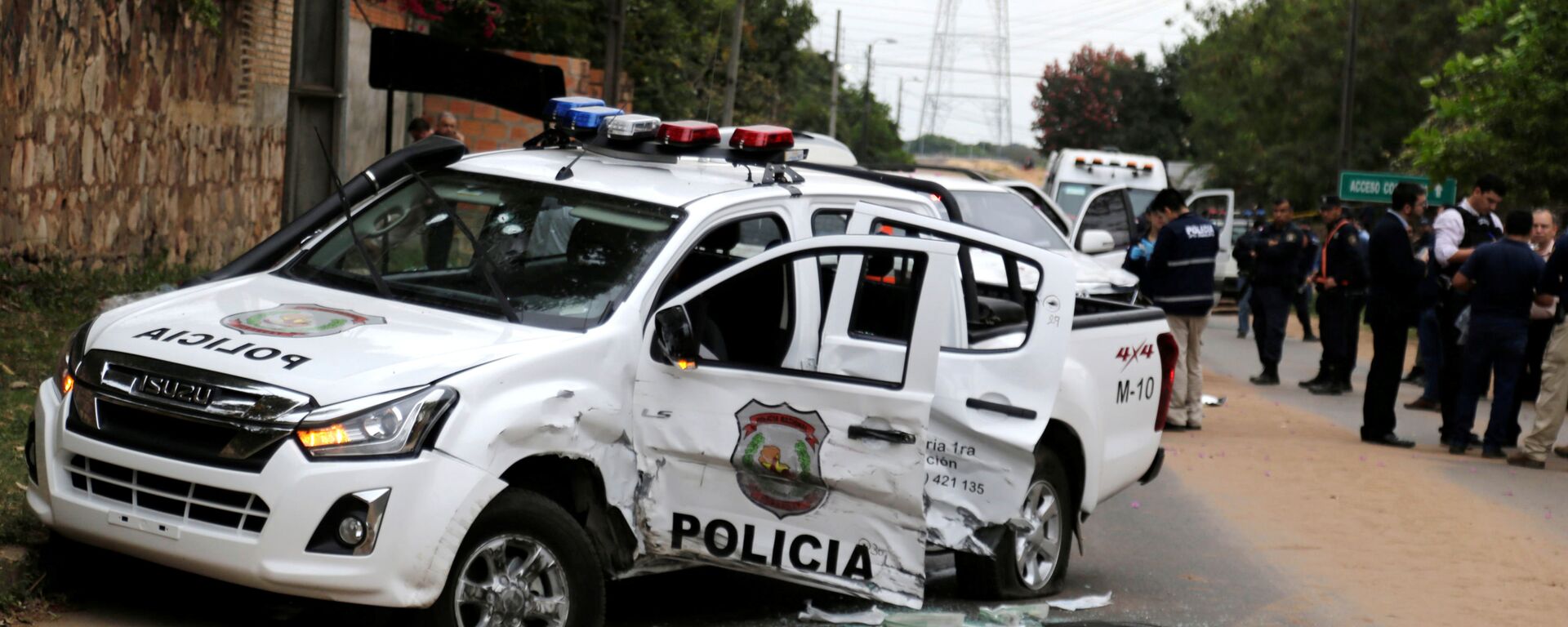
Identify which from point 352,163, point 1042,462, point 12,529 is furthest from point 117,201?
point 1042,462

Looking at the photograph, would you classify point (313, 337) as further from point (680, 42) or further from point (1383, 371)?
point (680, 42)

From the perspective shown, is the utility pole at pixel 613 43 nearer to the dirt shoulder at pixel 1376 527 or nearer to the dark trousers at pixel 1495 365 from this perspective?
the dirt shoulder at pixel 1376 527

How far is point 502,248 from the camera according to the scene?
6.22m

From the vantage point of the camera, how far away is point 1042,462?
7.29 metres

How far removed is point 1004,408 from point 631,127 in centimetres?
181

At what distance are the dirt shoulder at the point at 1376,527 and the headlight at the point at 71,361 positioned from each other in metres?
5.28

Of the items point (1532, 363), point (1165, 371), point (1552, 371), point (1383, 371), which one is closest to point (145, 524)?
point (1165, 371)

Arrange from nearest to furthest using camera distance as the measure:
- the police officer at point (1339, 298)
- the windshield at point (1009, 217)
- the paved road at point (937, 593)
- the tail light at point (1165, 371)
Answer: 1. the paved road at point (937, 593)
2. the tail light at point (1165, 371)
3. the windshield at point (1009, 217)
4. the police officer at point (1339, 298)

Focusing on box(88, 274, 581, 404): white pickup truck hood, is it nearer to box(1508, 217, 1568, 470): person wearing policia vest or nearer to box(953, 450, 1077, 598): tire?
box(953, 450, 1077, 598): tire

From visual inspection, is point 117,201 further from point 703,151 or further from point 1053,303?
point 1053,303

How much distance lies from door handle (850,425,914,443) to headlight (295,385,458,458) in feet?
5.20

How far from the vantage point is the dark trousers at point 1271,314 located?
1692cm

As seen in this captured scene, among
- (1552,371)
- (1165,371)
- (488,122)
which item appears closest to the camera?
(1165,371)

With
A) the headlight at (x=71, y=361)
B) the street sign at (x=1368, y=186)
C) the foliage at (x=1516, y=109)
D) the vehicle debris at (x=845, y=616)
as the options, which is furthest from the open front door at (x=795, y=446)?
the street sign at (x=1368, y=186)
